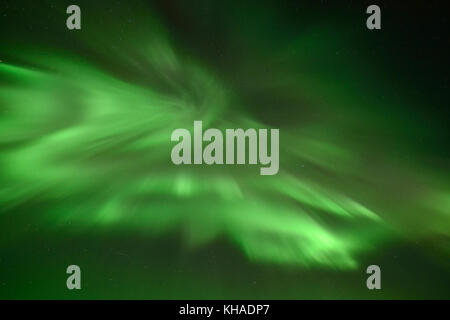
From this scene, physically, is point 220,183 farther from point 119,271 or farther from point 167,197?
point 119,271

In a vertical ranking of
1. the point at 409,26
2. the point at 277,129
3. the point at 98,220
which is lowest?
the point at 98,220

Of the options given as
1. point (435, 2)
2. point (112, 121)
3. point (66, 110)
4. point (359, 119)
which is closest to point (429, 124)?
point (359, 119)

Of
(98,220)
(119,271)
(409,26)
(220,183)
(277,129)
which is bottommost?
(119,271)

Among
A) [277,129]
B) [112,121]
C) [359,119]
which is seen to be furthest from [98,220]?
[359,119]

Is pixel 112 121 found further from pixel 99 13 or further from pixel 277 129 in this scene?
pixel 277 129

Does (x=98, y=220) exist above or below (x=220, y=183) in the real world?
below

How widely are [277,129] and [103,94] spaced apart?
1.98 feet

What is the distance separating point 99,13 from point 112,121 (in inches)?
14.7

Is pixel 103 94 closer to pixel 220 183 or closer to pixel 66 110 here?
pixel 66 110

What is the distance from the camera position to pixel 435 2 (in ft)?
6.37

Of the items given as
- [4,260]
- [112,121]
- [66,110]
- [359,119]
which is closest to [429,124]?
[359,119]

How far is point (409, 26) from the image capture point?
75.9 inches

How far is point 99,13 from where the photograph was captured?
1929mm

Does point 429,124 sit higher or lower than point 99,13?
lower
